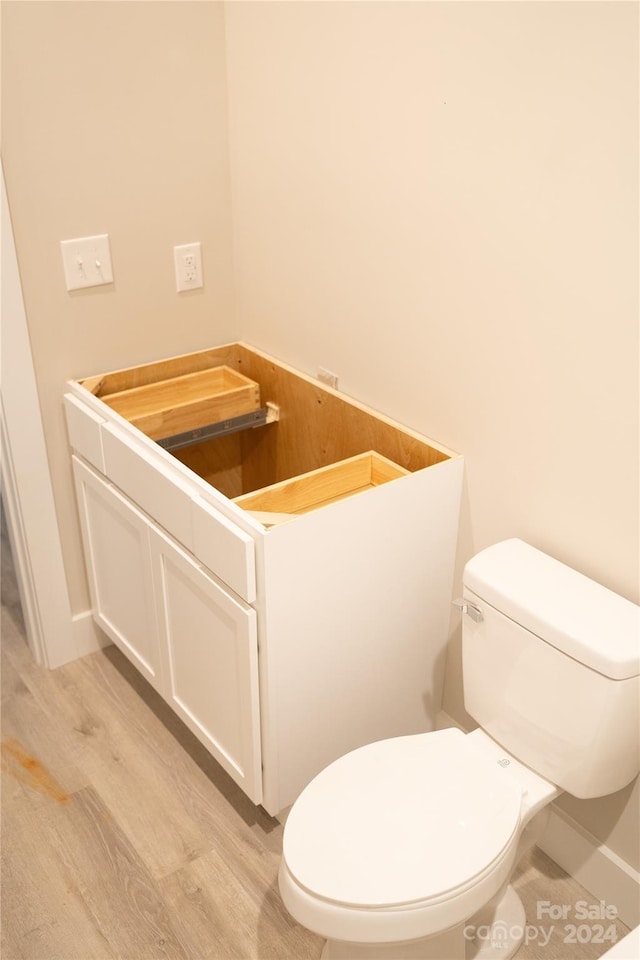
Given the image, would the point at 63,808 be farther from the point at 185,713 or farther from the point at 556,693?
the point at 556,693

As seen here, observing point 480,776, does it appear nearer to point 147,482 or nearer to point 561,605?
point 561,605

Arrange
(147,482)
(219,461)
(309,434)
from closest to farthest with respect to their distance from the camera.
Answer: (147,482)
(309,434)
(219,461)

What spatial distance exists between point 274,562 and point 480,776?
546 mm

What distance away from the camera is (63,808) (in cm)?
204

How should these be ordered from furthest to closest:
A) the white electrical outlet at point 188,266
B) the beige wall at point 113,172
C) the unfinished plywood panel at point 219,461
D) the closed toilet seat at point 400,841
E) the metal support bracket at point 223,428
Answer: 1. the unfinished plywood panel at point 219,461
2. the white electrical outlet at point 188,266
3. the metal support bracket at point 223,428
4. the beige wall at point 113,172
5. the closed toilet seat at point 400,841

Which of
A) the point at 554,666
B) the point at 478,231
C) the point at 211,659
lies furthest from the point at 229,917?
the point at 478,231

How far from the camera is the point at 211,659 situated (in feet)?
6.20

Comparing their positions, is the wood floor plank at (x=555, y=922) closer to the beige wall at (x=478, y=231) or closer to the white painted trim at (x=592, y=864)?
the white painted trim at (x=592, y=864)

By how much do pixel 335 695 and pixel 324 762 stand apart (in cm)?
18

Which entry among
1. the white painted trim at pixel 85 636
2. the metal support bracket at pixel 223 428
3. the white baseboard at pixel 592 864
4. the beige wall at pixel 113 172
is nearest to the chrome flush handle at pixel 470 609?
the white baseboard at pixel 592 864

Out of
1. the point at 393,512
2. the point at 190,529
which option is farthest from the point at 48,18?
the point at 393,512

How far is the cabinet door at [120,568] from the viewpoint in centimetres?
207

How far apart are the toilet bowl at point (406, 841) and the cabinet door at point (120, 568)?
73cm

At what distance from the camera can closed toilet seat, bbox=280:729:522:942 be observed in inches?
54.4
